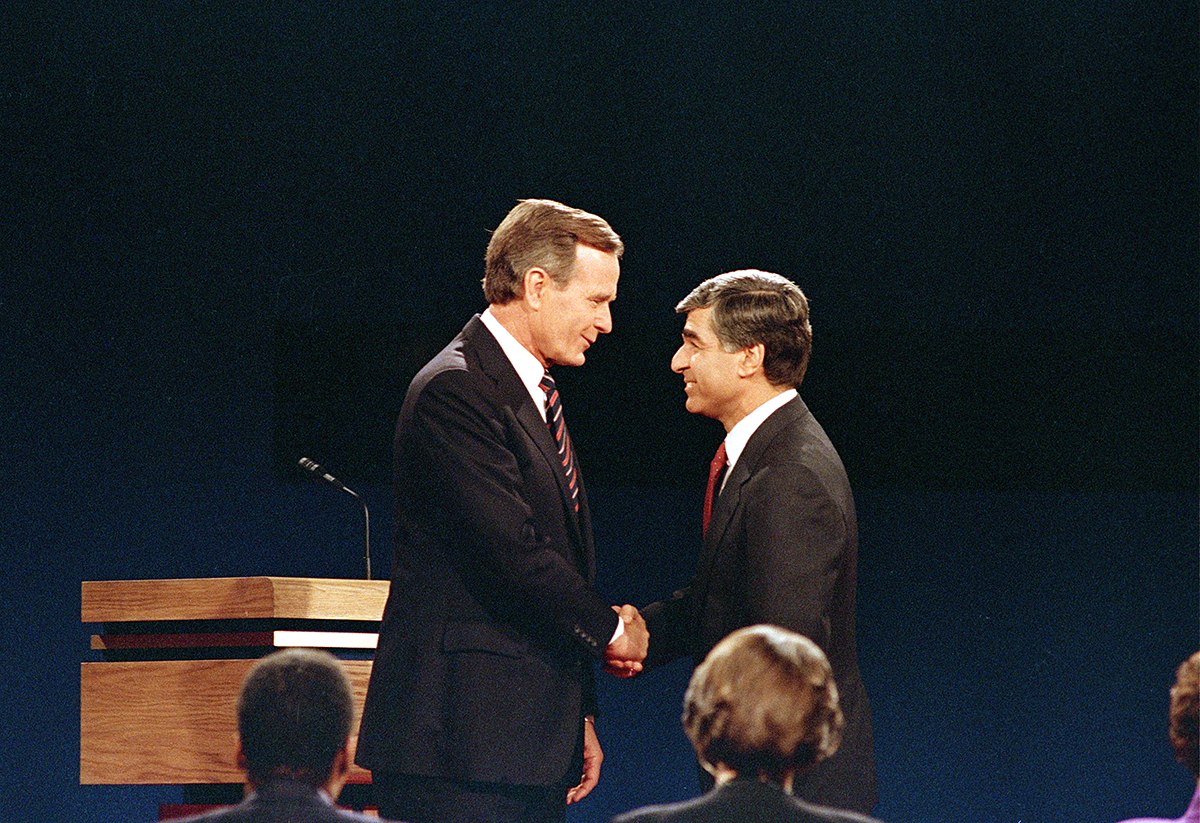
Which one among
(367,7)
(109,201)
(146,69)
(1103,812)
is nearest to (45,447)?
(109,201)

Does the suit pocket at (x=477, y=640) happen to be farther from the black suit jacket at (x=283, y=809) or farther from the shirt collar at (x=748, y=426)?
the black suit jacket at (x=283, y=809)

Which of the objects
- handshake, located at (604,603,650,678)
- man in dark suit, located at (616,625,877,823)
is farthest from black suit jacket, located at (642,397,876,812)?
man in dark suit, located at (616,625,877,823)

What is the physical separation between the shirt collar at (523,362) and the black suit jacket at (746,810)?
1309 millimetres

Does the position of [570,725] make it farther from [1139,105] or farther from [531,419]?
[1139,105]

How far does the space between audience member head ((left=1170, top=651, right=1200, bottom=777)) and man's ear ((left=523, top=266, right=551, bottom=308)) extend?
4.88ft

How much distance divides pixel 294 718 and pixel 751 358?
60.2 inches

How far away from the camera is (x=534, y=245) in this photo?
2.87m

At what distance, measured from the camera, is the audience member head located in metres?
1.72

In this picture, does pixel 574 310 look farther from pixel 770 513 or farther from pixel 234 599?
pixel 234 599

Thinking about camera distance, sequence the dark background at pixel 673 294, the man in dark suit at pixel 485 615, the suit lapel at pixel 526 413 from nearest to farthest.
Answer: the man in dark suit at pixel 485 615, the suit lapel at pixel 526 413, the dark background at pixel 673 294

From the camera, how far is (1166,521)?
5277 mm

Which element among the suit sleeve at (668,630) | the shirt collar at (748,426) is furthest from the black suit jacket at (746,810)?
the suit sleeve at (668,630)

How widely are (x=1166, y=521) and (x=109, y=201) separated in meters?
3.94

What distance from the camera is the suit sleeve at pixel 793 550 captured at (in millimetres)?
2545
